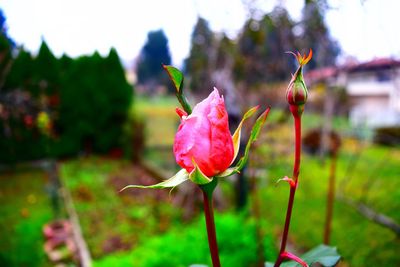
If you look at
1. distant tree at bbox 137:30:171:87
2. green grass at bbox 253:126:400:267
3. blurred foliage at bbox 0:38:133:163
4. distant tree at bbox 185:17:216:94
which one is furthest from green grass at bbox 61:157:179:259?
distant tree at bbox 137:30:171:87

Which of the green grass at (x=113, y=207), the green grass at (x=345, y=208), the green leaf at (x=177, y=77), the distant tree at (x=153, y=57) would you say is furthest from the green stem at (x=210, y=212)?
the green grass at (x=113, y=207)

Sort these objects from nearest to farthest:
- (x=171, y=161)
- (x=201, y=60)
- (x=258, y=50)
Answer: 1. (x=258, y=50)
2. (x=201, y=60)
3. (x=171, y=161)

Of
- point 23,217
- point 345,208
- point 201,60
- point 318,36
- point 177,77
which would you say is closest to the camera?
point 177,77

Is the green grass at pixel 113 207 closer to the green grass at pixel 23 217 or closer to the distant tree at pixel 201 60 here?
the green grass at pixel 23 217

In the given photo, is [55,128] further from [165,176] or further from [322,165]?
[322,165]

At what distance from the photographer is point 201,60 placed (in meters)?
5.43

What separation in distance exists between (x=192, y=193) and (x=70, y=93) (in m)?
5.42

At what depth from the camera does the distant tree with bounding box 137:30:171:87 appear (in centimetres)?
354

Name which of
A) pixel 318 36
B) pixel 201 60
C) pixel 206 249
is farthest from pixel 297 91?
pixel 201 60

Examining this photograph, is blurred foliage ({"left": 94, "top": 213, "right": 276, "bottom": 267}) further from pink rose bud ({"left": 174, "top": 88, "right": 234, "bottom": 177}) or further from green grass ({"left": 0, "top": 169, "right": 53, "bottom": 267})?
pink rose bud ({"left": 174, "top": 88, "right": 234, "bottom": 177})

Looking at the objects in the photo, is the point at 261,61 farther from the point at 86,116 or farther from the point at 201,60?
the point at 86,116

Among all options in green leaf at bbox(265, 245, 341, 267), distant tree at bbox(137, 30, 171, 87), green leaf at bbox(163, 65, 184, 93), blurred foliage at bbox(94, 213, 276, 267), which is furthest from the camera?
distant tree at bbox(137, 30, 171, 87)

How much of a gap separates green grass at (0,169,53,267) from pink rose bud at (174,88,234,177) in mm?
2646

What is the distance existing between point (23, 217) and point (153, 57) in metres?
3.19
